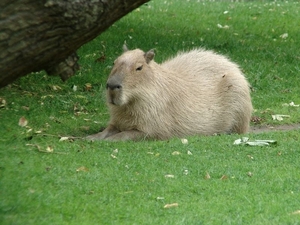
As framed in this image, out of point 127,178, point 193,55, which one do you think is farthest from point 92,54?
point 127,178

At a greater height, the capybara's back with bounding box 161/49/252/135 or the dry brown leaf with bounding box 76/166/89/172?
the dry brown leaf with bounding box 76/166/89/172

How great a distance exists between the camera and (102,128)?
8.27m

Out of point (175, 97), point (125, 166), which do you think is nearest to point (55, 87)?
point (175, 97)

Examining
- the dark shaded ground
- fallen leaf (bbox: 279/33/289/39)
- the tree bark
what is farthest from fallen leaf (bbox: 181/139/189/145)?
fallen leaf (bbox: 279/33/289/39)

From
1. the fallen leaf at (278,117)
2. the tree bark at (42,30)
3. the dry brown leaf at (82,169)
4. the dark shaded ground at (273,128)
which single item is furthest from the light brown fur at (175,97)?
the tree bark at (42,30)

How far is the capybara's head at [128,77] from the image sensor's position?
7633mm

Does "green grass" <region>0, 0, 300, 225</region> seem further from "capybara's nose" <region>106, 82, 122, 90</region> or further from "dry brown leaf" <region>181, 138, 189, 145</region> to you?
"capybara's nose" <region>106, 82, 122, 90</region>

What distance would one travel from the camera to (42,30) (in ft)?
14.7

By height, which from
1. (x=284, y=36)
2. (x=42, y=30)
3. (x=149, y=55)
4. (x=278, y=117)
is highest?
(x=42, y=30)

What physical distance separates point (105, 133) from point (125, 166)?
151cm

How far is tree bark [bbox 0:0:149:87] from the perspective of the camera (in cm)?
428

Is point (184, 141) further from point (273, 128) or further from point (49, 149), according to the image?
point (273, 128)

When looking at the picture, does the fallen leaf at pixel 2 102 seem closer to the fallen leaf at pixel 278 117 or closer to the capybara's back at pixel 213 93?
the capybara's back at pixel 213 93

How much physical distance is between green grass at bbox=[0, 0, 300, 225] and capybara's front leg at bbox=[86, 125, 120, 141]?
0.19 metres
